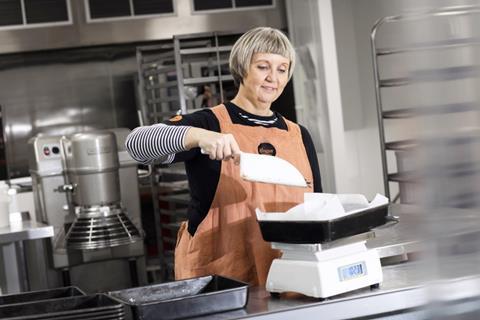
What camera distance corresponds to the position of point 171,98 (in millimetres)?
5855

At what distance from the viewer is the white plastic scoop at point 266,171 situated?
2.04m

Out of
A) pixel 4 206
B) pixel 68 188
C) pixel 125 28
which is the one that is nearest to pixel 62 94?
pixel 125 28

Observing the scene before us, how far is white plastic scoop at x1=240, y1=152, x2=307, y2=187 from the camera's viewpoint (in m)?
2.04

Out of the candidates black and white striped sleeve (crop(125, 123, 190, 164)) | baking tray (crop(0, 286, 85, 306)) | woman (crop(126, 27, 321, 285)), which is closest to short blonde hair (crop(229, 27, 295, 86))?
woman (crop(126, 27, 321, 285))

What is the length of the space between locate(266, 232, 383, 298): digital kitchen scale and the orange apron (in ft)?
1.08

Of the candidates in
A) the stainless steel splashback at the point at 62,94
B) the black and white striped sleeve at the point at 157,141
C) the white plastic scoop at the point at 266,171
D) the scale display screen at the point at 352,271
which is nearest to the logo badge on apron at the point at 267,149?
the black and white striped sleeve at the point at 157,141

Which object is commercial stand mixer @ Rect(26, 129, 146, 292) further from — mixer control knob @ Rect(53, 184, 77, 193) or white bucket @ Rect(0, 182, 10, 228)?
white bucket @ Rect(0, 182, 10, 228)

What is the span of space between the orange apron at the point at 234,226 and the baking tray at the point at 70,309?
51 cm

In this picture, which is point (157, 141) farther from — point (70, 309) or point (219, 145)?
point (70, 309)

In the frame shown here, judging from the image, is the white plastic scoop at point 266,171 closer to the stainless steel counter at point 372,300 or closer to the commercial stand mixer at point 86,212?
the stainless steel counter at point 372,300

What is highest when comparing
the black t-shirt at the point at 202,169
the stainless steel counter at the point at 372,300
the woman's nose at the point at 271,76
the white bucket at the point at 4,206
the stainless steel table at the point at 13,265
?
the woman's nose at the point at 271,76

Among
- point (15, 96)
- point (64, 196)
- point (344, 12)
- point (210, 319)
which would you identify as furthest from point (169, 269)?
point (210, 319)

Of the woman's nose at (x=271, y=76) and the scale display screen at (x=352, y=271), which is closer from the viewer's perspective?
Answer: the scale display screen at (x=352, y=271)

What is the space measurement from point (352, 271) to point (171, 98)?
156 inches
